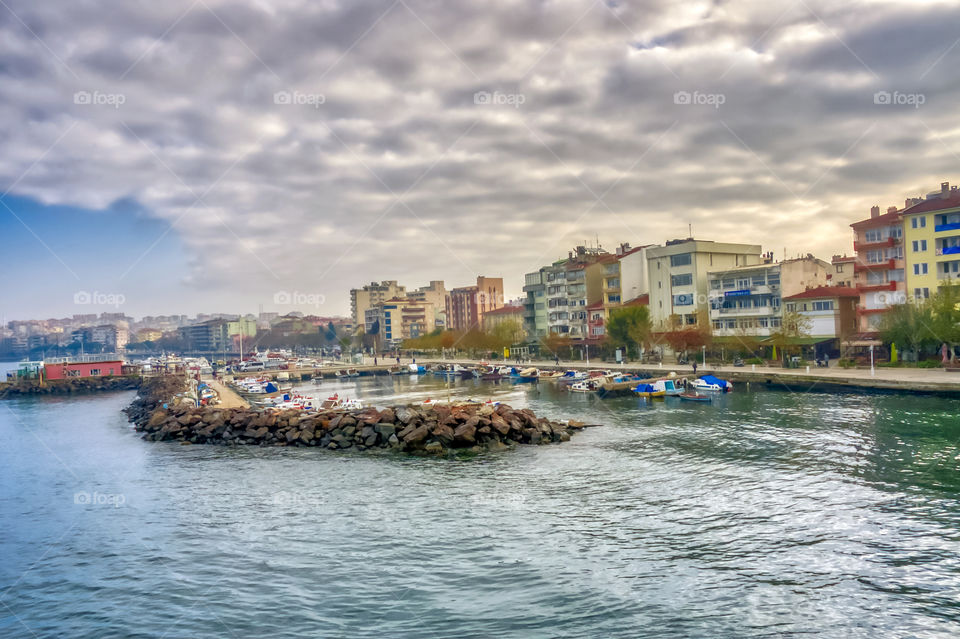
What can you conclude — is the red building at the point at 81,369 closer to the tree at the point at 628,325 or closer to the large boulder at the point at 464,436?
the tree at the point at 628,325

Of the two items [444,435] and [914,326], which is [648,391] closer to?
[914,326]

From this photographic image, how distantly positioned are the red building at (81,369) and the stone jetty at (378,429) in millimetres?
58064

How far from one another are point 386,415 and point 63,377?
71.8 m

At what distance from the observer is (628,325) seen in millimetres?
68062

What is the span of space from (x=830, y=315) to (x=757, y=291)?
6.67 metres

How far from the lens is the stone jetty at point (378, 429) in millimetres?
28047

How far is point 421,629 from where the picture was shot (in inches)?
422

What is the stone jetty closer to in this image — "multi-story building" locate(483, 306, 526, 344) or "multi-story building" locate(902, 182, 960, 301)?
"multi-story building" locate(902, 182, 960, 301)

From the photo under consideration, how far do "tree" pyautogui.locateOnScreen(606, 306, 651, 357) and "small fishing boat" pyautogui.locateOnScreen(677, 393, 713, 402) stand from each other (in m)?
23.0

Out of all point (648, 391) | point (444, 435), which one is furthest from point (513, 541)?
point (648, 391)

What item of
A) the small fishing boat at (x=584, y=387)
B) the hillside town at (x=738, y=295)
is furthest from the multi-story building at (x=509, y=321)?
the small fishing boat at (x=584, y=387)

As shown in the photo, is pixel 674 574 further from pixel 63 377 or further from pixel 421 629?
pixel 63 377

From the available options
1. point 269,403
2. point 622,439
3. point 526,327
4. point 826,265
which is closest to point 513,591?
point 622,439

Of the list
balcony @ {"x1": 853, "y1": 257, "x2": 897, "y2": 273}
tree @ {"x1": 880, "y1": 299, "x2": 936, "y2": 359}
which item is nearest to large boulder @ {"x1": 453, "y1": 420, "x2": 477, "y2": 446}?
tree @ {"x1": 880, "y1": 299, "x2": 936, "y2": 359}
